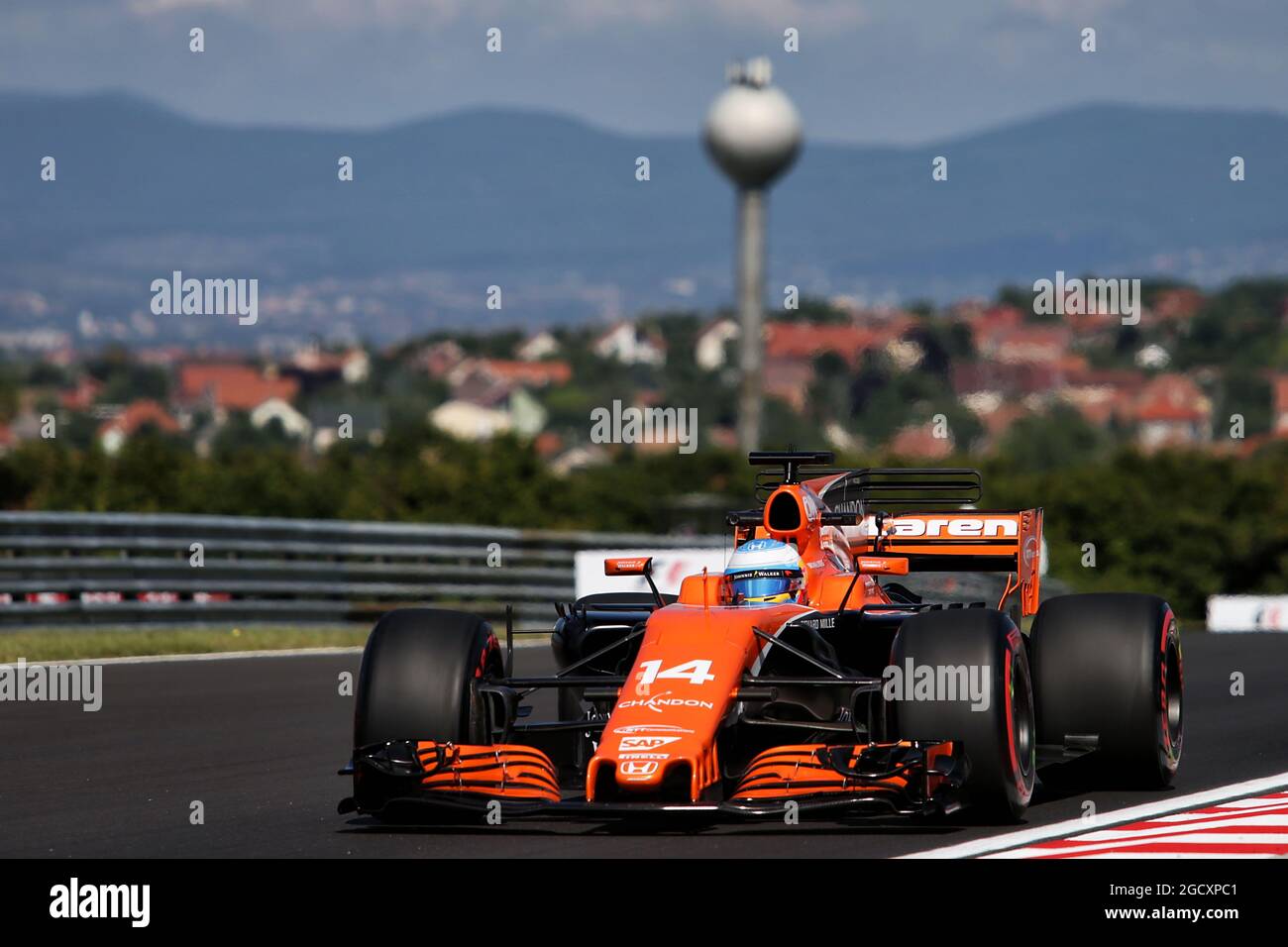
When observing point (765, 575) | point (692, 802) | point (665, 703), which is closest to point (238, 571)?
point (765, 575)

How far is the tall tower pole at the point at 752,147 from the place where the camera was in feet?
275

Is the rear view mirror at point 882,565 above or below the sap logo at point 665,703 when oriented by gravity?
above

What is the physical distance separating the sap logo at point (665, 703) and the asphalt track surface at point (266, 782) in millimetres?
500

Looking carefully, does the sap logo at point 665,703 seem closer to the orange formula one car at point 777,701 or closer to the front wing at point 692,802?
the orange formula one car at point 777,701

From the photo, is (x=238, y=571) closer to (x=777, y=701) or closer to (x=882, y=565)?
(x=882, y=565)

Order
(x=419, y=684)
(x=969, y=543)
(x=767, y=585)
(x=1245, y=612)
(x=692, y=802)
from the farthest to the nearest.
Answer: (x=1245, y=612) < (x=969, y=543) < (x=767, y=585) < (x=419, y=684) < (x=692, y=802)

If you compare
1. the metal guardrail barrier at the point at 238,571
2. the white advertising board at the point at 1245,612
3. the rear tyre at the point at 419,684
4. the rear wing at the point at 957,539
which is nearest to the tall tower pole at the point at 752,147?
the white advertising board at the point at 1245,612

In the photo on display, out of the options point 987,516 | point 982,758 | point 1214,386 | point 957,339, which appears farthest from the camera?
point 1214,386

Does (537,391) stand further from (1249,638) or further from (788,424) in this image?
(1249,638)

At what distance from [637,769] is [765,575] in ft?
5.67

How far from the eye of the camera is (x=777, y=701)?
9312 millimetres
